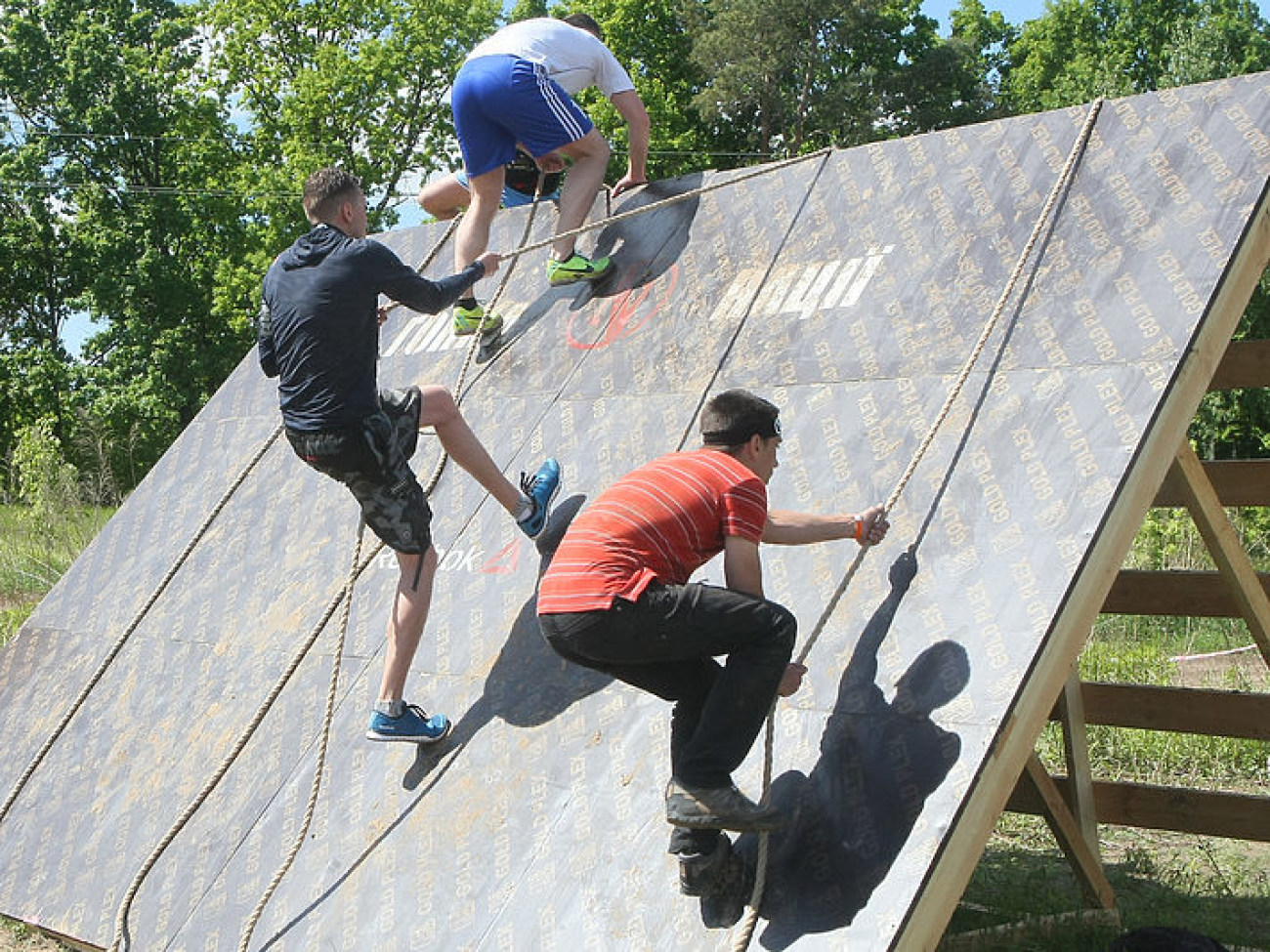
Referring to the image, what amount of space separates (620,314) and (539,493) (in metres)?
1.09

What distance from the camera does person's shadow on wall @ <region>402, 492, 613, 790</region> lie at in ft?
14.2

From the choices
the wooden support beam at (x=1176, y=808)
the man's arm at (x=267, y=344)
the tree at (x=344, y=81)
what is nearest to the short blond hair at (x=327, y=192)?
the man's arm at (x=267, y=344)

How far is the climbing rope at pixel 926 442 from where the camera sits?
329 cm

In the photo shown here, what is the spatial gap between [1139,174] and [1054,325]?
1.93 feet

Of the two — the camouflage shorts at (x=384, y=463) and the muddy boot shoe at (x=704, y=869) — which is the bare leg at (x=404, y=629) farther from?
the muddy boot shoe at (x=704, y=869)

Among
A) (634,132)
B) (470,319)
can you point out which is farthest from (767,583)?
(634,132)

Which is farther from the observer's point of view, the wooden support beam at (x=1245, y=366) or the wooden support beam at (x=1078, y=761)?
the wooden support beam at (x=1078, y=761)

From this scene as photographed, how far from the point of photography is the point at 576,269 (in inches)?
223

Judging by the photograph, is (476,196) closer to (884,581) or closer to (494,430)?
(494,430)

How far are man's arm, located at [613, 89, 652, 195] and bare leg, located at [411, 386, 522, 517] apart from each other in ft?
5.28

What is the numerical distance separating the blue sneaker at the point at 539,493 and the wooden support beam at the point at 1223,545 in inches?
78.2

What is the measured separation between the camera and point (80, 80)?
31219 millimetres

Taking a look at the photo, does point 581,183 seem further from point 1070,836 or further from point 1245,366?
point 1070,836

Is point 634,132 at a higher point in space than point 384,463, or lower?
lower
